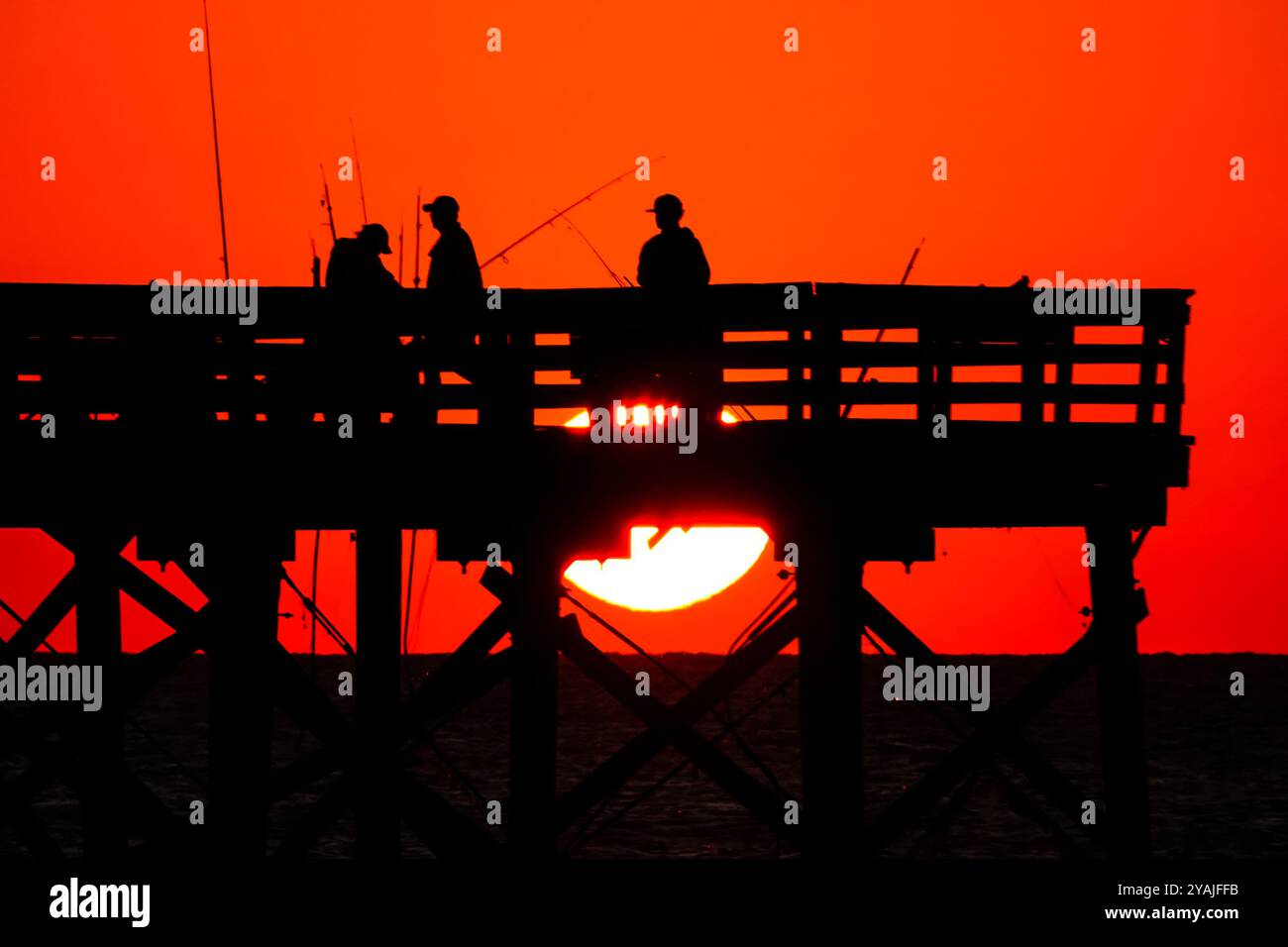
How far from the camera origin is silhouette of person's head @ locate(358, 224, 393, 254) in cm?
1565

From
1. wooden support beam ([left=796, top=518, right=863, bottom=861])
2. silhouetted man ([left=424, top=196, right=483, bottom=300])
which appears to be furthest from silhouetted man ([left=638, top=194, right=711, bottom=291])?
wooden support beam ([left=796, top=518, right=863, bottom=861])

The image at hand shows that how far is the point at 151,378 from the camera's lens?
1527cm

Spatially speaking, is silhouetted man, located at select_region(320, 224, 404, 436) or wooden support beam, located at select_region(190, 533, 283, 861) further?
wooden support beam, located at select_region(190, 533, 283, 861)

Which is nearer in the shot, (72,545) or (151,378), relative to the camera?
(151,378)

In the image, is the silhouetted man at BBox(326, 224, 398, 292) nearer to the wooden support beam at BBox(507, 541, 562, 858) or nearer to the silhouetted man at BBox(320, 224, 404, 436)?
the silhouetted man at BBox(320, 224, 404, 436)

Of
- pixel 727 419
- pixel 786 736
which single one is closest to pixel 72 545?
pixel 727 419

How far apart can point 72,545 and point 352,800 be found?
2940 millimetres

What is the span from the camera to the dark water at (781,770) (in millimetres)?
46469

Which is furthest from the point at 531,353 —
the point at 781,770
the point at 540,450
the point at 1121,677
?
the point at 781,770

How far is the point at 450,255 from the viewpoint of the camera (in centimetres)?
1585

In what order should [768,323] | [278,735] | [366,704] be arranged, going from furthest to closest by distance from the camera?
[278,735] < [366,704] < [768,323]

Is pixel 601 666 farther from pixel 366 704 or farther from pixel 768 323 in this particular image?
pixel 768 323
